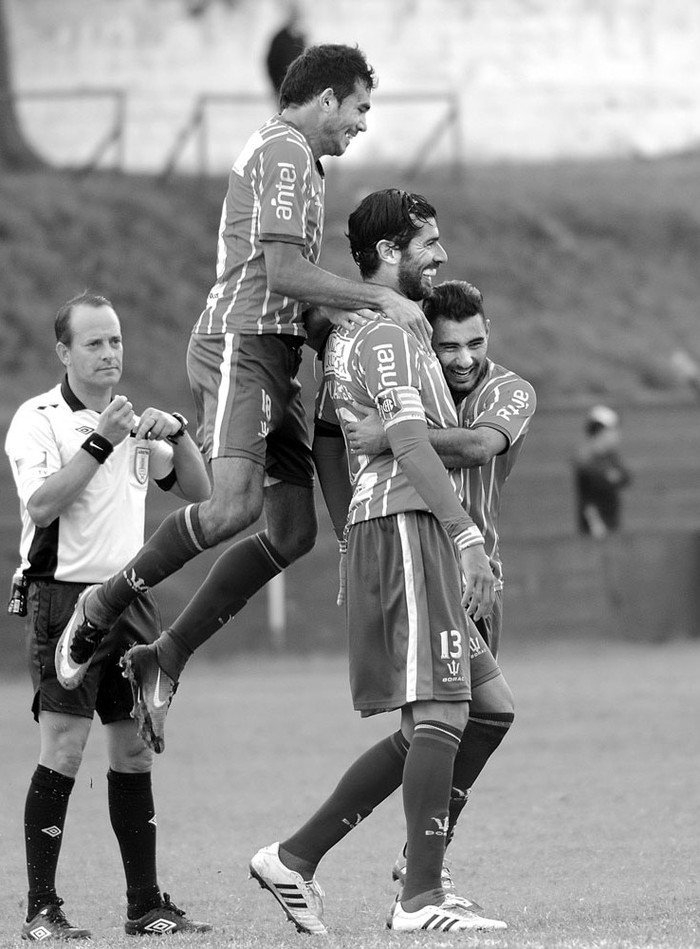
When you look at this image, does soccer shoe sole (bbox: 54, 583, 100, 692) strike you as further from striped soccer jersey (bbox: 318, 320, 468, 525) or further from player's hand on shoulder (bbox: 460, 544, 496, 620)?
player's hand on shoulder (bbox: 460, 544, 496, 620)

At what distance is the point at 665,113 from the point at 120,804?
24432 mm

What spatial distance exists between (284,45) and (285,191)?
2115cm

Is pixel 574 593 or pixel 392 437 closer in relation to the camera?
pixel 392 437

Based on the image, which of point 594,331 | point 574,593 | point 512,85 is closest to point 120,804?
point 574,593

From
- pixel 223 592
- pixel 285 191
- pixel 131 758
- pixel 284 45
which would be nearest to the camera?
pixel 285 191

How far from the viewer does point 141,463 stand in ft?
20.4

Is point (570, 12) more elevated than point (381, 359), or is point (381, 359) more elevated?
point (570, 12)

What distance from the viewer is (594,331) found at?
24.5 meters

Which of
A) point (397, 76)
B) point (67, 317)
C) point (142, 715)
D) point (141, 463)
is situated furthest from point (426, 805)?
point (397, 76)

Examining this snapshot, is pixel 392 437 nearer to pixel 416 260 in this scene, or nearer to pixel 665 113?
pixel 416 260

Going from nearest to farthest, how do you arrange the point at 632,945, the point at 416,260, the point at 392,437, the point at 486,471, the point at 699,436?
the point at 632,945 < the point at 392,437 < the point at 416,260 < the point at 486,471 < the point at 699,436

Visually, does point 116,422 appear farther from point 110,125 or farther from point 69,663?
point 110,125

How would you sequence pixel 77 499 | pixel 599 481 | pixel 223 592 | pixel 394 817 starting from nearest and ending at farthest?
pixel 77 499 < pixel 223 592 < pixel 394 817 < pixel 599 481

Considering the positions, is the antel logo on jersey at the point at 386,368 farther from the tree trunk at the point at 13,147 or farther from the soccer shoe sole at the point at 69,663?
the tree trunk at the point at 13,147
